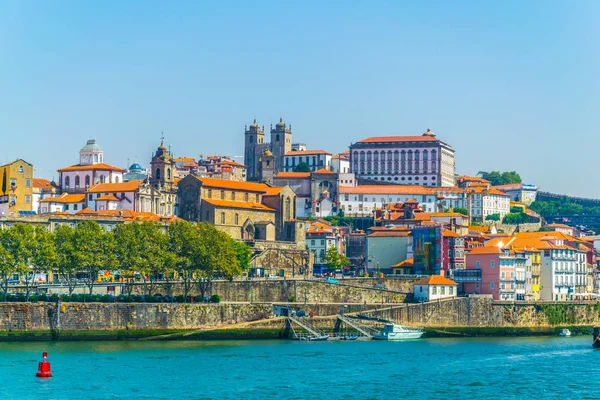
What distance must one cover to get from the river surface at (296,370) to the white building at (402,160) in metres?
79.7

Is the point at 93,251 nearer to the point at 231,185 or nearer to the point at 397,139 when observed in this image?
the point at 231,185

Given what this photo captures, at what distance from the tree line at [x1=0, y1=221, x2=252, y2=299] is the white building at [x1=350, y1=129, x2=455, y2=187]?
73.0 m

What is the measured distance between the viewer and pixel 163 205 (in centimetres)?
11088

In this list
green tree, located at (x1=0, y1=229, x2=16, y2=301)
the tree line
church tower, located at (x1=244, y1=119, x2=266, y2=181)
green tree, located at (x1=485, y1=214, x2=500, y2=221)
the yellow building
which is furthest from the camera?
church tower, located at (x1=244, y1=119, x2=266, y2=181)

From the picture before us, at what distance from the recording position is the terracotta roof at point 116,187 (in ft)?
359

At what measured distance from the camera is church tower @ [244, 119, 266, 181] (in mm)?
174000

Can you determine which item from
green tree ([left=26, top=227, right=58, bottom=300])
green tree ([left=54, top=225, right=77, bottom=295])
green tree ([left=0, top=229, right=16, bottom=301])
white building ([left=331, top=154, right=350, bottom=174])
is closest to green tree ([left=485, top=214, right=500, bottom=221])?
white building ([left=331, top=154, right=350, bottom=174])

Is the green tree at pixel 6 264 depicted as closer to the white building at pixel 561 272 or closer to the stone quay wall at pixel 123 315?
the stone quay wall at pixel 123 315

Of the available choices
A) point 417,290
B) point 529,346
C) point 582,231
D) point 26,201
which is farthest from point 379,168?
point 529,346

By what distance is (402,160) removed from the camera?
152 m

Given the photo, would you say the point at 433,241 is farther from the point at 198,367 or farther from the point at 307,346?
the point at 198,367

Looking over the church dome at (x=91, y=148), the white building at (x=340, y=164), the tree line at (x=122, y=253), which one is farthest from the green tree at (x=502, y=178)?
the tree line at (x=122, y=253)

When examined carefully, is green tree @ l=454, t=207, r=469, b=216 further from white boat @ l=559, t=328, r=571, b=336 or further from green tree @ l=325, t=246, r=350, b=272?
white boat @ l=559, t=328, r=571, b=336

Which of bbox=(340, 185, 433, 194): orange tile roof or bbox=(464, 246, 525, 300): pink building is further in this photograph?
bbox=(340, 185, 433, 194): orange tile roof
